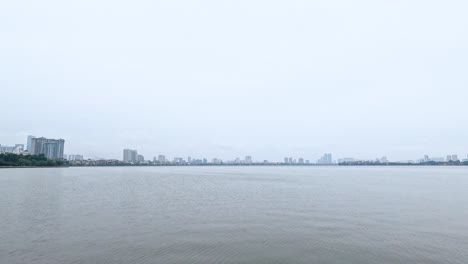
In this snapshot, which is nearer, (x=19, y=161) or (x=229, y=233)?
(x=229, y=233)

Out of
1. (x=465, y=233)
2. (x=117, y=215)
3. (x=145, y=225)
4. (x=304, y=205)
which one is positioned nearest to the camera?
(x=465, y=233)

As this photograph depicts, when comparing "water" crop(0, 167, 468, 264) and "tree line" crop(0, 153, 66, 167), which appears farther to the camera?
"tree line" crop(0, 153, 66, 167)

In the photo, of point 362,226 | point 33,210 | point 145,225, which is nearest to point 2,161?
point 33,210

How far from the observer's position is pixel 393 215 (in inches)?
1190

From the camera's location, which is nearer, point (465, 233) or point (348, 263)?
point (348, 263)

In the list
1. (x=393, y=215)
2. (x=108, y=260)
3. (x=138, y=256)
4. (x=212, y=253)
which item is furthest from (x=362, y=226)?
(x=108, y=260)

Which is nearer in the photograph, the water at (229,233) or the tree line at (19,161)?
the water at (229,233)

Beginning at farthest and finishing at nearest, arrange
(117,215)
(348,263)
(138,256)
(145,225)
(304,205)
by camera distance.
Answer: (304,205), (117,215), (145,225), (138,256), (348,263)

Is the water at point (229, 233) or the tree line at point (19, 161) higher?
the tree line at point (19, 161)

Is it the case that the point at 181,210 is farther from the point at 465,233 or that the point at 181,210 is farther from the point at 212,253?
the point at 465,233

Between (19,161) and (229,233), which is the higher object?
(19,161)

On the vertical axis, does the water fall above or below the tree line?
below

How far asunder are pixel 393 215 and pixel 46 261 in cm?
2976

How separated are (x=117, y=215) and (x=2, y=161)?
178 meters
